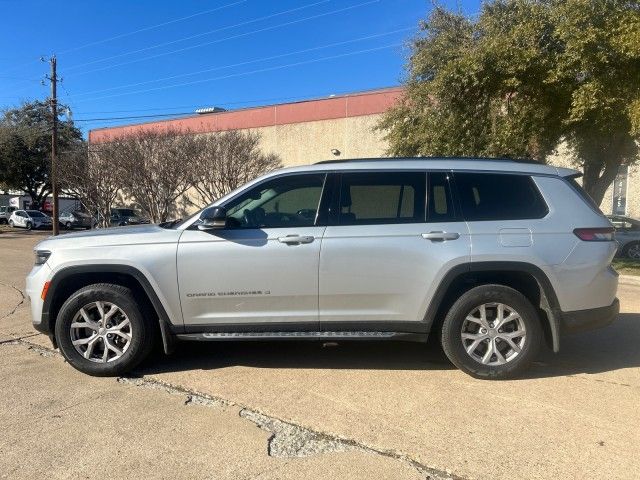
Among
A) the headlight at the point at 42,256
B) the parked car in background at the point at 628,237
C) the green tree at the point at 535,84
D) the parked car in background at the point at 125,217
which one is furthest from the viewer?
the parked car in background at the point at 125,217

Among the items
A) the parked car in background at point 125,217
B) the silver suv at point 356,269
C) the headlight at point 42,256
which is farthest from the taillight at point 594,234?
the parked car in background at point 125,217

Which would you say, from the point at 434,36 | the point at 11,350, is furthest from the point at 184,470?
the point at 434,36

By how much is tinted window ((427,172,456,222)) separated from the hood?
215 centimetres

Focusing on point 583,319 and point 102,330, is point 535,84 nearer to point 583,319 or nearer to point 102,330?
point 583,319

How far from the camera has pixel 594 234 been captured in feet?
15.1

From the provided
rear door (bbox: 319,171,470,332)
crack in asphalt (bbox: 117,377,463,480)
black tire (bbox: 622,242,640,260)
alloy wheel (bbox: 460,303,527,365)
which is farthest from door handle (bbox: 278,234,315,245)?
black tire (bbox: 622,242,640,260)

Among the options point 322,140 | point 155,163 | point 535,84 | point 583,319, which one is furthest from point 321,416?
point 322,140

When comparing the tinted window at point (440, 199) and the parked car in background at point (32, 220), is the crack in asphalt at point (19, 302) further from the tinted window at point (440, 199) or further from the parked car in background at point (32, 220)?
the parked car in background at point (32, 220)

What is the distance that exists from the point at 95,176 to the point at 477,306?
25898 millimetres

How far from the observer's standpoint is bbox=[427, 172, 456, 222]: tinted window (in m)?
4.61

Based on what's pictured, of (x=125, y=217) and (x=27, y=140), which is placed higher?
(x=27, y=140)

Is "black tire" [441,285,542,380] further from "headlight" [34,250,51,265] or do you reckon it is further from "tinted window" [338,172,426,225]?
"headlight" [34,250,51,265]

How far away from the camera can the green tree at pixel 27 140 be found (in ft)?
135

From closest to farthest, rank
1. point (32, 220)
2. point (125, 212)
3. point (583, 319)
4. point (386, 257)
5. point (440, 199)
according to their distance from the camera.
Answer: point (386, 257), point (583, 319), point (440, 199), point (125, 212), point (32, 220)
